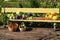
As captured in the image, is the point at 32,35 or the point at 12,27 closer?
the point at 32,35

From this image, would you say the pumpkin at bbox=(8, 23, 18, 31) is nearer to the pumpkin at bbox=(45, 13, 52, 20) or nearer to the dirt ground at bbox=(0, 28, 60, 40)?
the dirt ground at bbox=(0, 28, 60, 40)

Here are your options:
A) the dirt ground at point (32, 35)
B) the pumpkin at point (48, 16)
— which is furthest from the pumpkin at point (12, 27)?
the pumpkin at point (48, 16)

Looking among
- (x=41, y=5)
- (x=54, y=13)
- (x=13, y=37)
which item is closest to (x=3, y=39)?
(x=13, y=37)

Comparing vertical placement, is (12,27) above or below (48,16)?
below

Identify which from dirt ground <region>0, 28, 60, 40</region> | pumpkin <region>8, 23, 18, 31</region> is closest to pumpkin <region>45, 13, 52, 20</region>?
dirt ground <region>0, 28, 60, 40</region>

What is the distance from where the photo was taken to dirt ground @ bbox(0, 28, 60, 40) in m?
6.98

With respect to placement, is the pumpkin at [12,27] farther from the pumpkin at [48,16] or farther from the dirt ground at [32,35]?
the pumpkin at [48,16]

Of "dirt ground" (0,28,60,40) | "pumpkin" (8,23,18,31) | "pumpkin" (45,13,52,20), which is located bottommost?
"dirt ground" (0,28,60,40)

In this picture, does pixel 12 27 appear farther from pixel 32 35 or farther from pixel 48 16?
pixel 48 16

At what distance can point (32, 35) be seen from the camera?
288 inches

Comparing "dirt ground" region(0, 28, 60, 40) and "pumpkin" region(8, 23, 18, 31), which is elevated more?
"pumpkin" region(8, 23, 18, 31)

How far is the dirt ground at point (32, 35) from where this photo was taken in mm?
6979

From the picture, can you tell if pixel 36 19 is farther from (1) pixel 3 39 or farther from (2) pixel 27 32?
(1) pixel 3 39

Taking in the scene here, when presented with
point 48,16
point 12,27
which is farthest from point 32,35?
point 48,16
